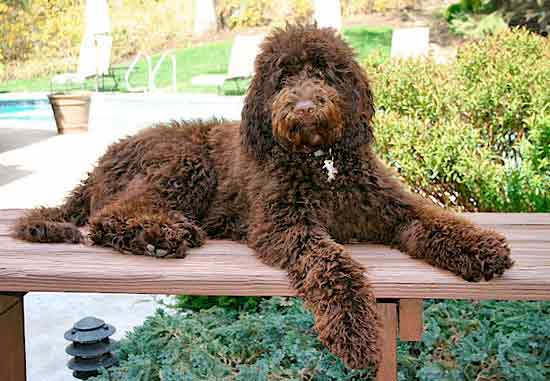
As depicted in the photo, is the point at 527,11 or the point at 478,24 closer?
the point at 527,11

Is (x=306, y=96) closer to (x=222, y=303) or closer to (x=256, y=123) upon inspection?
(x=256, y=123)

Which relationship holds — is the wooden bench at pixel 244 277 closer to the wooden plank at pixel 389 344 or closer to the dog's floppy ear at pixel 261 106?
the wooden plank at pixel 389 344

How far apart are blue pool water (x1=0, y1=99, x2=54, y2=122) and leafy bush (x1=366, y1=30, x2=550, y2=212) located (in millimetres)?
12715

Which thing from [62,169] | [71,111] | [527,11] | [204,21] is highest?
[204,21]

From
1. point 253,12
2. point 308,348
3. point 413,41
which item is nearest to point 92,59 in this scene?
point 253,12

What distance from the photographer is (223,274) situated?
6.85 feet

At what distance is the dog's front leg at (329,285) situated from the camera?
6.12 ft

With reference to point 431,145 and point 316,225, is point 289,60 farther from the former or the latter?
A: point 431,145

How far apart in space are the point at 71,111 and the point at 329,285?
39.9 feet

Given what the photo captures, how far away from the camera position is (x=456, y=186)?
4918 mm

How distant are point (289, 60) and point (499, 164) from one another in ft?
10.8

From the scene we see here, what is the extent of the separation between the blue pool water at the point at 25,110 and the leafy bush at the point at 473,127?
12.7m

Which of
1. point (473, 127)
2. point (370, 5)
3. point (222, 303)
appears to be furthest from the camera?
point (370, 5)

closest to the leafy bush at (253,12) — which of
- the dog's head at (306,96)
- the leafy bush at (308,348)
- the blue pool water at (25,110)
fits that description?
the blue pool water at (25,110)
